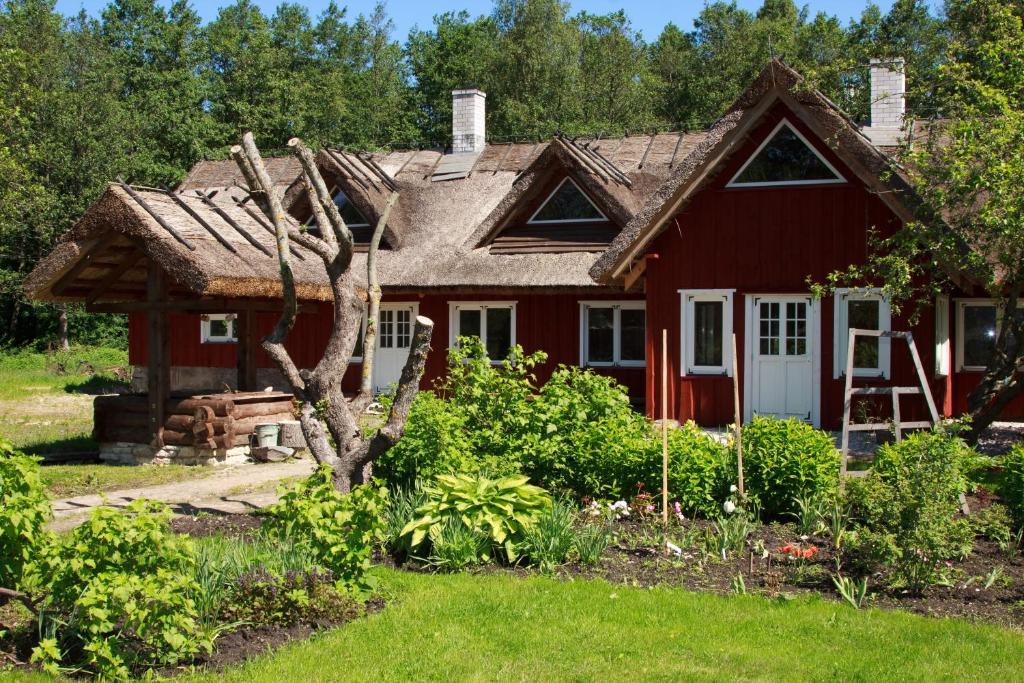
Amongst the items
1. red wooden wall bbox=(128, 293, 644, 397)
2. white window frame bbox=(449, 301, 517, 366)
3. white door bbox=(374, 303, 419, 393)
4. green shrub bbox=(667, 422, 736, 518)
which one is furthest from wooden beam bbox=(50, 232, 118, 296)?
green shrub bbox=(667, 422, 736, 518)

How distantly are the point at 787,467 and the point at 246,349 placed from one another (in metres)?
9.56

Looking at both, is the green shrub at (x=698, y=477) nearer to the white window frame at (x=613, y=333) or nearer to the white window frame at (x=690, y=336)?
the white window frame at (x=690, y=336)

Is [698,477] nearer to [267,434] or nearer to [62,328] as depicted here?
[267,434]

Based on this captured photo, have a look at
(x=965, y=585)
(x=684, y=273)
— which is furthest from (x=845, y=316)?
(x=965, y=585)

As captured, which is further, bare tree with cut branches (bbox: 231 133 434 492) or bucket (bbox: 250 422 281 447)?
bucket (bbox: 250 422 281 447)

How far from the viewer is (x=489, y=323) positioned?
21.1 metres

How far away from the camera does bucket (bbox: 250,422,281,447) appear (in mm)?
14648

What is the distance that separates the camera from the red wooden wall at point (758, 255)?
1544 centimetres

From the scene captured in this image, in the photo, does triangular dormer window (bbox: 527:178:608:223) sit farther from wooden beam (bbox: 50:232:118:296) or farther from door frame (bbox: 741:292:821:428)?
wooden beam (bbox: 50:232:118:296)

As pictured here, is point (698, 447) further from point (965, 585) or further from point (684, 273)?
point (684, 273)

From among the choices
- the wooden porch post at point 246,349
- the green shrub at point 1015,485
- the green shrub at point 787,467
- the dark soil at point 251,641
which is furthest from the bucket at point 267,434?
the green shrub at point 1015,485

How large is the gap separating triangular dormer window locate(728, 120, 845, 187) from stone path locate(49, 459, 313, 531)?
26.0ft

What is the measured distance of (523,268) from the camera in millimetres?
19500

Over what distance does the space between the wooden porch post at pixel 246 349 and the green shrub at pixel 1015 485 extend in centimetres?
1071
